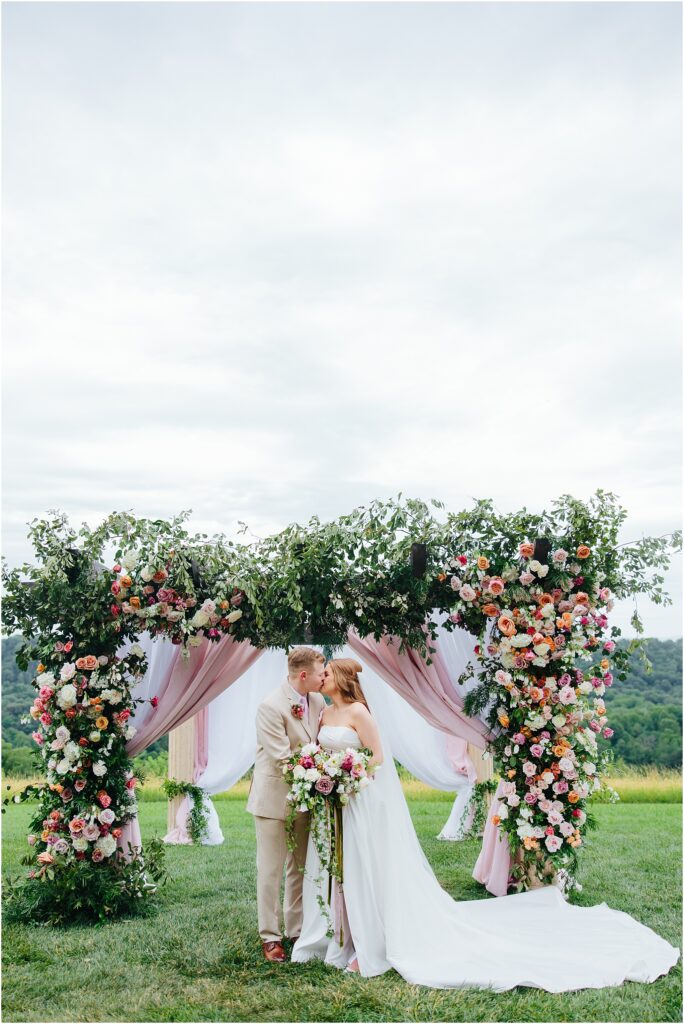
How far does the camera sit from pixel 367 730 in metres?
5.27

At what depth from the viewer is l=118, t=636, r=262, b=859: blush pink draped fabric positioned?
664 cm

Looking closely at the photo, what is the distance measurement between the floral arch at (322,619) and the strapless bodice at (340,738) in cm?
106

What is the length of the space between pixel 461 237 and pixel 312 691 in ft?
15.2

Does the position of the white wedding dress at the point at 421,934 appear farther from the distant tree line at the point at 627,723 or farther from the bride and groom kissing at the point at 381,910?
the distant tree line at the point at 627,723

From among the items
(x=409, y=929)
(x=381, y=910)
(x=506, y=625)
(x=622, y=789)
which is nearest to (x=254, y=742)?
(x=506, y=625)

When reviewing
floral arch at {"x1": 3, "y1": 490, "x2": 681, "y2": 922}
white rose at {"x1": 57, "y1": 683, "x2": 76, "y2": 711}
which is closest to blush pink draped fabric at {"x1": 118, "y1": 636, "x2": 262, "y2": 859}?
floral arch at {"x1": 3, "y1": 490, "x2": 681, "y2": 922}

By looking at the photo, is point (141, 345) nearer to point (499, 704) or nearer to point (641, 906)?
point (499, 704)

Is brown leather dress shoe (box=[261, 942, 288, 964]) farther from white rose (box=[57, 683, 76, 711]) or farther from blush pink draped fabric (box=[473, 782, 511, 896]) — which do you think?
white rose (box=[57, 683, 76, 711])

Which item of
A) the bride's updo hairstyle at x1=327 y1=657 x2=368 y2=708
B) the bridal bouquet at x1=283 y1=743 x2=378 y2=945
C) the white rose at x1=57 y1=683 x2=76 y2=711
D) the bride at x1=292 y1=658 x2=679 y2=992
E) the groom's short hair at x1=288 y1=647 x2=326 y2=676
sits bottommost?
the bride at x1=292 y1=658 x2=679 y2=992

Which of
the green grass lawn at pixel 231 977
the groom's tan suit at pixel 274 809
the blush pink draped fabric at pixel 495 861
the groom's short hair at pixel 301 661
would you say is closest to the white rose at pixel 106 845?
the green grass lawn at pixel 231 977

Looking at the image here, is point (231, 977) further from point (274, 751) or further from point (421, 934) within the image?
point (274, 751)

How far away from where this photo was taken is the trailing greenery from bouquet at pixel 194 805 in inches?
356

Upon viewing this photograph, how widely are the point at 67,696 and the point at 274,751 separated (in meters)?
1.87

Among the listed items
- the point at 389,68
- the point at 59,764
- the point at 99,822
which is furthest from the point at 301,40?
the point at 99,822
